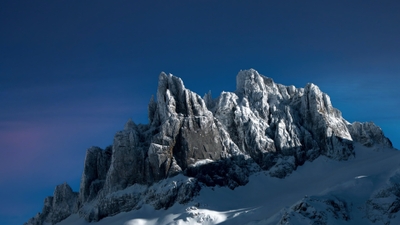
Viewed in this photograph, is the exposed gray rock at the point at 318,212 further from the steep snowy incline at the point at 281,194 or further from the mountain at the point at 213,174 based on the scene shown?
the steep snowy incline at the point at 281,194

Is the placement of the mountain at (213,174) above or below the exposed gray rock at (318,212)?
above

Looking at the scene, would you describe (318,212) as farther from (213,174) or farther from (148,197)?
(148,197)

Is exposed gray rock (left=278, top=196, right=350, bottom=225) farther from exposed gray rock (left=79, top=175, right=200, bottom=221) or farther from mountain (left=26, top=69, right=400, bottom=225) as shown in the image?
exposed gray rock (left=79, top=175, right=200, bottom=221)

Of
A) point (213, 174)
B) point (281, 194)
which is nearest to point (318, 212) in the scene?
point (281, 194)

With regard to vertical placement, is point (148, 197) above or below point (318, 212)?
above

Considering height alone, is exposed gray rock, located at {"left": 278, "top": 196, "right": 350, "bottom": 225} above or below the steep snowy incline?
below

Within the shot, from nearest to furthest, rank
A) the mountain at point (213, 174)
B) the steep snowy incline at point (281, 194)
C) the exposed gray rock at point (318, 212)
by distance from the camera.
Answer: the exposed gray rock at point (318, 212)
the steep snowy incline at point (281, 194)
the mountain at point (213, 174)

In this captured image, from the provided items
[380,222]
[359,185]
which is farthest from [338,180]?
[380,222]

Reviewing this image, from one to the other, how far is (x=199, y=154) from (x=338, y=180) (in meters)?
49.5

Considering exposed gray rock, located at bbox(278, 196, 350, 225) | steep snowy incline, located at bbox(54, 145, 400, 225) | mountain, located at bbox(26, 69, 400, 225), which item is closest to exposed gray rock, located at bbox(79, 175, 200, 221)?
mountain, located at bbox(26, 69, 400, 225)

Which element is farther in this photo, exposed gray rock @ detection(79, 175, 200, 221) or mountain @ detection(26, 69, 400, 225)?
exposed gray rock @ detection(79, 175, 200, 221)

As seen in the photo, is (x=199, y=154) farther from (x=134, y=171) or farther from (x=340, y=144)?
(x=340, y=144)

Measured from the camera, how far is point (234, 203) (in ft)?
564

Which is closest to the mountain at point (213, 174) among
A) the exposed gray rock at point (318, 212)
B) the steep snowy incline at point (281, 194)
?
the steep snowy incline at point (281, 194)
